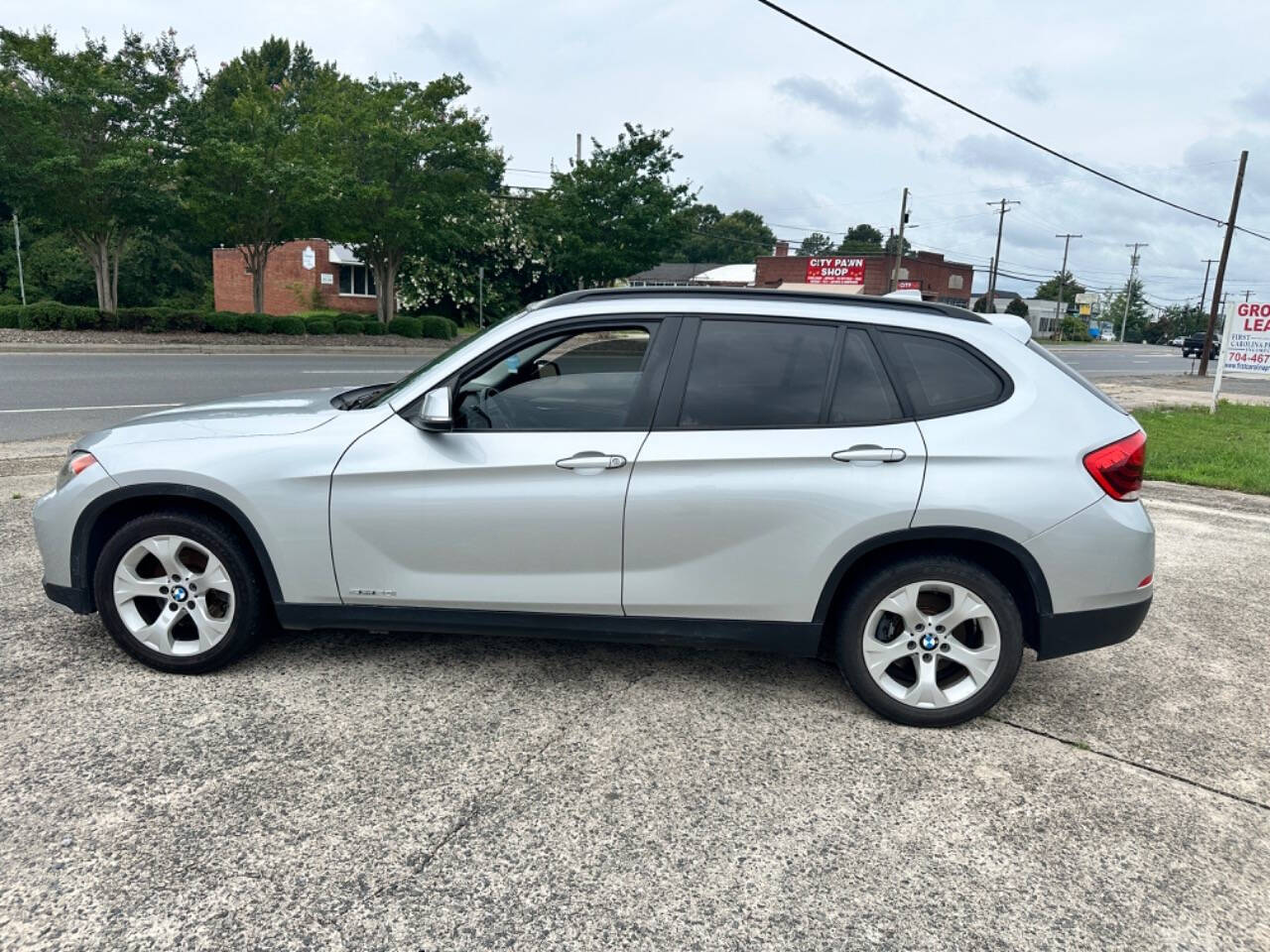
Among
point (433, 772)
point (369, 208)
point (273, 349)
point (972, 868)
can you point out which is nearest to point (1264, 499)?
point (972, 868)

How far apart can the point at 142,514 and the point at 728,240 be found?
93687mm

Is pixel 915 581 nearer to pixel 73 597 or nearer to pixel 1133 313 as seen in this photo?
pixel 73 597

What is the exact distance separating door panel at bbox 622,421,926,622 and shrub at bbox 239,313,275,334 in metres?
25.4

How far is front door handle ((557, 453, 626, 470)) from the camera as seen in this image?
3.29 metres

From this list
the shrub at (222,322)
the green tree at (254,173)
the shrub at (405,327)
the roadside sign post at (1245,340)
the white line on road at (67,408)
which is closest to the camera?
the white line on road at (67,408)

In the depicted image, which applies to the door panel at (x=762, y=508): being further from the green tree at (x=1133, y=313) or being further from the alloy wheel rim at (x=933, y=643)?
the green tree at (x=1133, y=313)

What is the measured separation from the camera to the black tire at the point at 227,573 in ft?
11.5

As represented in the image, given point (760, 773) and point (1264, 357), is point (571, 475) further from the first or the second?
point (1264, 357)

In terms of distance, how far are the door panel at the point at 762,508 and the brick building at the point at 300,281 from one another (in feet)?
138

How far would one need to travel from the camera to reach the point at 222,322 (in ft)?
82.2

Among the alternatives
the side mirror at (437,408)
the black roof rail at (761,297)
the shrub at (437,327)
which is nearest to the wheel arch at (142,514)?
the side mirror at (437,408)

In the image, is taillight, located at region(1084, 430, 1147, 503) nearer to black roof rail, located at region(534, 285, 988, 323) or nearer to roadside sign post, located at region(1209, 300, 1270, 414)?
black roof rail, located at region(534, 285, 988, 323)

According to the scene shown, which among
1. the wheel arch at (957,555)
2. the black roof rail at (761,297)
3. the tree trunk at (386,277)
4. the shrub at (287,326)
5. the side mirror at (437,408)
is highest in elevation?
the tree trunk at (386,277)

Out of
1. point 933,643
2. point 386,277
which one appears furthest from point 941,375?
point 386,277
